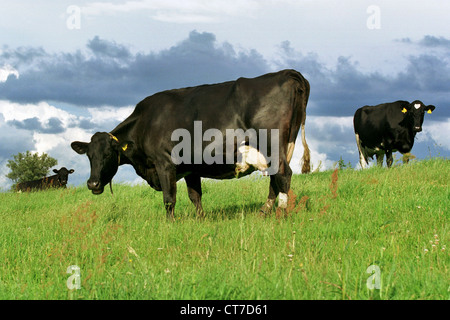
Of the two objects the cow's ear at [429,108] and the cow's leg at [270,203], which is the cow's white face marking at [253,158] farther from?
the cow's ear at [429,108]

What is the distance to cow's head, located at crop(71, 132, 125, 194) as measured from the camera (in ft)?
26.6

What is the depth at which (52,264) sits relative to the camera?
5238 millimetres

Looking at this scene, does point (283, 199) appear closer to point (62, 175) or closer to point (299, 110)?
point (299, 110)

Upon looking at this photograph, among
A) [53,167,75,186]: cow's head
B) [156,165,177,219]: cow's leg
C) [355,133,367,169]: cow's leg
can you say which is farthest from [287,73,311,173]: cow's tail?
[53,167,75,186]: cow's head

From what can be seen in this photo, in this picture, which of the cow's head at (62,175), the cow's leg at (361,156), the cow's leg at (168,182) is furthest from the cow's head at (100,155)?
the cow's head at (62,175)

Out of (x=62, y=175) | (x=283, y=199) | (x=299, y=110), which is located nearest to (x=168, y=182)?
(x=283, y=199)

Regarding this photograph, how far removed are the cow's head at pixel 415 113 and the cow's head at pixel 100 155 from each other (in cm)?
1244

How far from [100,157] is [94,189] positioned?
1.99 ft

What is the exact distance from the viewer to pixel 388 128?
17.3 m

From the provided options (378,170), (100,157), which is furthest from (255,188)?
(100,157)

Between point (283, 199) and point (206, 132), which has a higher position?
point (206, 132)

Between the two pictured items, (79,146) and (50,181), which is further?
(50,181)

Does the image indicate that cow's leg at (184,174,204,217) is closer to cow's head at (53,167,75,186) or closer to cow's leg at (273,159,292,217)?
A: cow's leg at (273,159,292,217)

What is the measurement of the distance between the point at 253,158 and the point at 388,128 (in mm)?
11760
